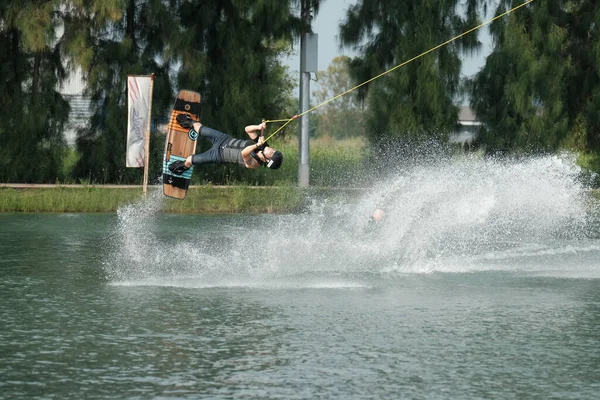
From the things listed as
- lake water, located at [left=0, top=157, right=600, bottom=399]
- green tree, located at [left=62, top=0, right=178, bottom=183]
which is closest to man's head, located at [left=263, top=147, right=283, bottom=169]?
lake water, located at [left=0, top=157, right=600, bottom=399]

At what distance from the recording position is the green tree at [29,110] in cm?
3002

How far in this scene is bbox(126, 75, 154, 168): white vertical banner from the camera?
27.1 m

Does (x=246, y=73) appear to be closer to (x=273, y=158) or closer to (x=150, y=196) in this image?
(x=150, y=196)

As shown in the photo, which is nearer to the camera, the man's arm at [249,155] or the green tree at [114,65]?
the man's arm at [249,155]

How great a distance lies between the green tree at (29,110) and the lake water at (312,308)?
7.63 meters

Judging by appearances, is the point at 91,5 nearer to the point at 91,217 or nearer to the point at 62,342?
the point at 91,217

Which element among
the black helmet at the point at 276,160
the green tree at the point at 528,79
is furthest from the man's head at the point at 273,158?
the green tree at the point at 528,79

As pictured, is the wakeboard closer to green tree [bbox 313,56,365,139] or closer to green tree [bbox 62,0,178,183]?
green tree [bbox 62,0,178,183]

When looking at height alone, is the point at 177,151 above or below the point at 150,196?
above

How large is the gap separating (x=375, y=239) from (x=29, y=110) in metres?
13.4

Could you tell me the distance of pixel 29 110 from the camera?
30.2 m

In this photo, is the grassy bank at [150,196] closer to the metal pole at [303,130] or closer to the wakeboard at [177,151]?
the metal pole at [303,130]

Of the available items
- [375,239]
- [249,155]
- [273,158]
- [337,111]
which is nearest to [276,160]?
[273,158]

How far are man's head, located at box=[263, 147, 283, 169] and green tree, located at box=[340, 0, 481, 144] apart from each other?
15.6 meters
